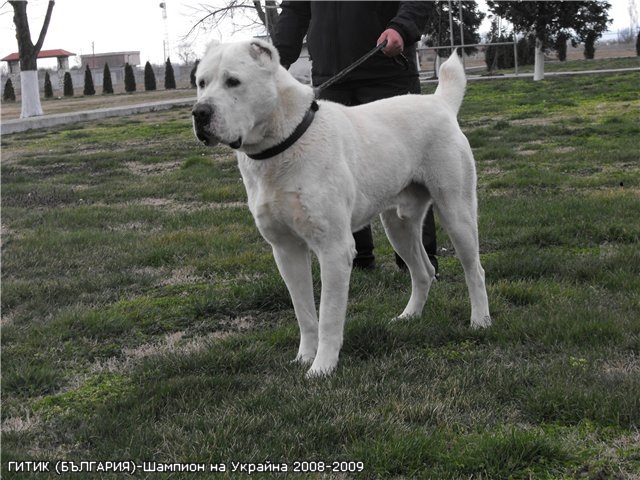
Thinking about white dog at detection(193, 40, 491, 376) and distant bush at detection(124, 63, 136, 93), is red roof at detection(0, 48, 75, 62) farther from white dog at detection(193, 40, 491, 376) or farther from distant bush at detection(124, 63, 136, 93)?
white dog at detection(193, 40, 491, 376)

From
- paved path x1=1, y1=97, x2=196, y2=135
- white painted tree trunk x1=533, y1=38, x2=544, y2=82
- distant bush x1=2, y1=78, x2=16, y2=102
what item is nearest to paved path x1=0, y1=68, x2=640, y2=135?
paved path x1=1, y1=97, x2=196, y2=135

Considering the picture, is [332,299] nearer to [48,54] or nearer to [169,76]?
[169,76]

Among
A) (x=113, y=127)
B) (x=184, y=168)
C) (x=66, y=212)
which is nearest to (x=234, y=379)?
(x=66, y=212)

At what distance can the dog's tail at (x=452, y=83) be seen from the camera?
4.61m

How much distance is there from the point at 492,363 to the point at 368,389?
2.20 feet

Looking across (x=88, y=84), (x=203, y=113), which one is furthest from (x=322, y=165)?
(x=88, y=84)

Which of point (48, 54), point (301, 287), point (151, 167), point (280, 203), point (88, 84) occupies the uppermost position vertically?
point (48, 54)

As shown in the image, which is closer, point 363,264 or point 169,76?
point 363,264

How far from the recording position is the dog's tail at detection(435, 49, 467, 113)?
4.61 metres

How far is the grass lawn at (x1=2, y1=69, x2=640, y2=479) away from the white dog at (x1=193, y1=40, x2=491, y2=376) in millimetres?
387

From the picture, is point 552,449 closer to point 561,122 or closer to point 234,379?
point 234,379

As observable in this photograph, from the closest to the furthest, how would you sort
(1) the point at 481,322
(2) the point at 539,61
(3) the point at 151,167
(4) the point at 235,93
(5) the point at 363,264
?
(4) the point at 235,93, (1) the point at 481,322, (5) the point at 363,264, (3) the point at 151,167, (2) the point at 539,61

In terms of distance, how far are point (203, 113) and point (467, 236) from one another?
185 cm

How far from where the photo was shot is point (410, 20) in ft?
15.3
